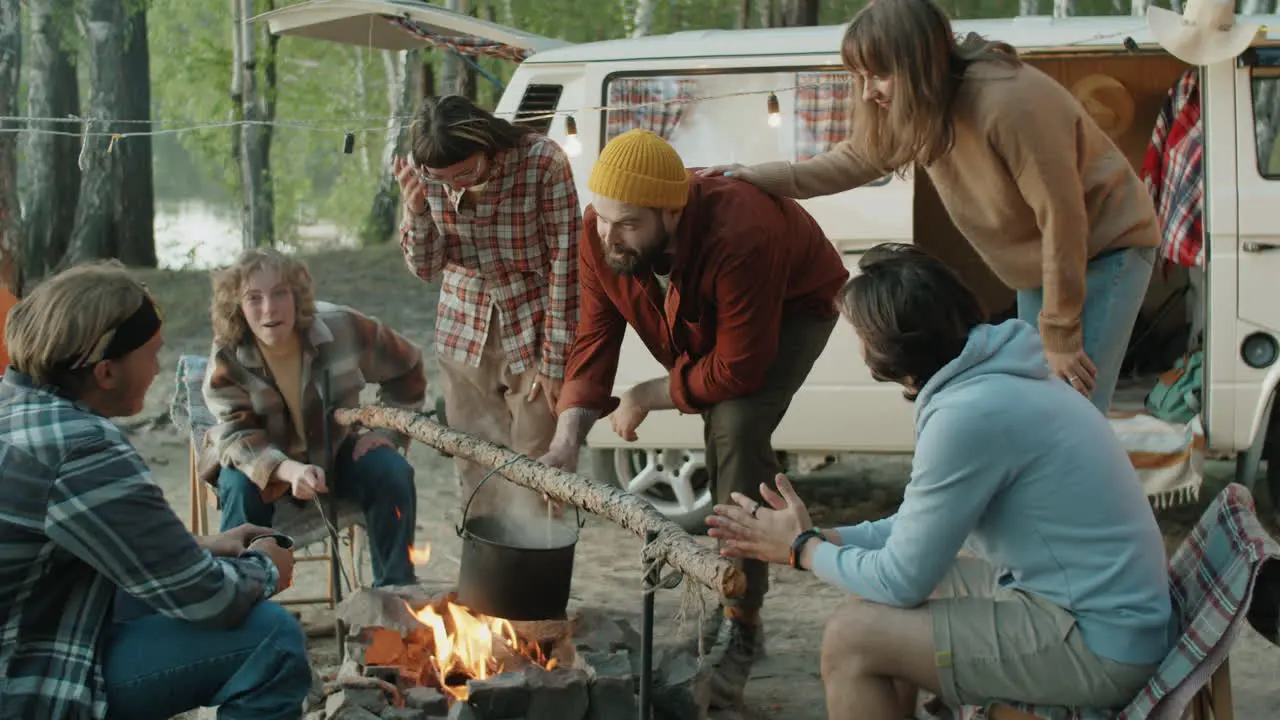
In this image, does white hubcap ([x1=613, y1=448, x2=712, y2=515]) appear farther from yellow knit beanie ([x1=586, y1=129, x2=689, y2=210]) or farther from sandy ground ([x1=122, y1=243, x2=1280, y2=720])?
yellow knit beanie ([x1=586, y1=129, x2=689, y2=210])

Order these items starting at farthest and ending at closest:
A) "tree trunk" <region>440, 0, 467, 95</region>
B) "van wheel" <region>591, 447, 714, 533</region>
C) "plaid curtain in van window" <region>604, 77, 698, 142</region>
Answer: "tree trunk" <region>440, 0, 467, 95</region>, "van wheel" <region>591, 447, 714, 533</region>, "plaid curtain in van window" <region>604, 77, 698, 142</region>

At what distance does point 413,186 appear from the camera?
14.8 ft

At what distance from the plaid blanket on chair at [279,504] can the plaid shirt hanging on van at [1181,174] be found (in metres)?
3.51

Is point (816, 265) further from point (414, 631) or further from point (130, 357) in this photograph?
point (130, 357)

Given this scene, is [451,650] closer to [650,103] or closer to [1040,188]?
[1040,188]

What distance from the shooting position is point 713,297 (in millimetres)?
3699

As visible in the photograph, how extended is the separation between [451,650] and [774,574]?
1.97 metres

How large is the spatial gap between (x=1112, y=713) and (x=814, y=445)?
3.10 meters

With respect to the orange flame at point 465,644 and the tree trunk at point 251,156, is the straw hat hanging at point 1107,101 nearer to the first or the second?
the orange flame at point 465,644

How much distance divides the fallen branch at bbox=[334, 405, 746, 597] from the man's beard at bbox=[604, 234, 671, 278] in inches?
21.7

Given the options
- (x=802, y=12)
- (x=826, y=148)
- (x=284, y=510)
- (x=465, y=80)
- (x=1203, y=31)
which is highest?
(x=802, y=12)

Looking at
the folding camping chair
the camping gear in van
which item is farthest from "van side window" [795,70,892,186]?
the folding camping chair

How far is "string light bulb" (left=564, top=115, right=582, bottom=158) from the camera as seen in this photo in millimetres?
5840

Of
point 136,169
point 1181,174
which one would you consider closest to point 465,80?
point 136,169
